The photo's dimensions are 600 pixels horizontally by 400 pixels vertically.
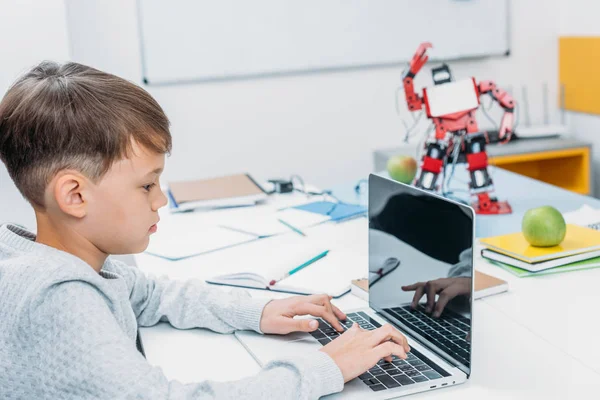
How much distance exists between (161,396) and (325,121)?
8.97ft

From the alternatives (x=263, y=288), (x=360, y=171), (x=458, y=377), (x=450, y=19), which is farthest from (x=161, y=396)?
(x=450, y=19)

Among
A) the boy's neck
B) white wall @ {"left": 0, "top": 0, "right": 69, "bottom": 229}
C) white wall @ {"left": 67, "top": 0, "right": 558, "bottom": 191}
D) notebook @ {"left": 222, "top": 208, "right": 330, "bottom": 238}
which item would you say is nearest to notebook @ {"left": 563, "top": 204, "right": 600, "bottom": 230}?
notebook @ {"left": 222, "top": 208, "right": 330, "bottom": 238}

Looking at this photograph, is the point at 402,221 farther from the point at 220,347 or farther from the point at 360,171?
the point at 360,171

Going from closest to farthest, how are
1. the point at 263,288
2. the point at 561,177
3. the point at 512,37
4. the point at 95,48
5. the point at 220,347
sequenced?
the point at 220,347 < the point at 263,288 < the point at 95,48 < the point at 561,177 < the point at 512,37

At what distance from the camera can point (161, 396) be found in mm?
870

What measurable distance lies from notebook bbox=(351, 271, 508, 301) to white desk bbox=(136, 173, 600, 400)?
0.01 metres

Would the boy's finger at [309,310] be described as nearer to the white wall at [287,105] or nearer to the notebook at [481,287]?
the notebook at [481,287]

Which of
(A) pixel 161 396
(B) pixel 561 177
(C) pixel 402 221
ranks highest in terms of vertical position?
(C) pixel 402 221

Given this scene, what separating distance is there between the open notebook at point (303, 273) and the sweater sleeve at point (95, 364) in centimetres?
51

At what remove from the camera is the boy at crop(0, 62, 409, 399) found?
0.89 m

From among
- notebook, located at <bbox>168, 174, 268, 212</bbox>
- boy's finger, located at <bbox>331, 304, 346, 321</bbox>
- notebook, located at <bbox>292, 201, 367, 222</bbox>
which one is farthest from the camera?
notebook, located at <bbox>168, 174, 268, 212</bbox>

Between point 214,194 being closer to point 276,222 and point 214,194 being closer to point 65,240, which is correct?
point 276,222

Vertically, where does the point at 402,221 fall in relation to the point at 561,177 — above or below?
above

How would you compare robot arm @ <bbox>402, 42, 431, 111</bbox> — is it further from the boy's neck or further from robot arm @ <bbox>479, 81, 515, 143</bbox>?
the boy's neck
